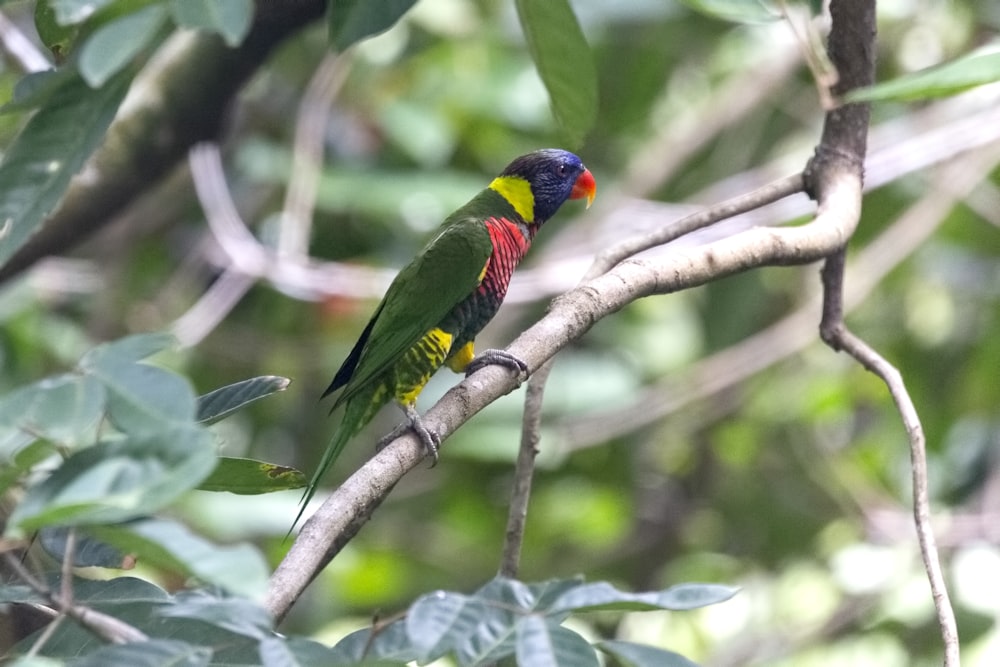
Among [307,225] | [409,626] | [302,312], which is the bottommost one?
[302,312]

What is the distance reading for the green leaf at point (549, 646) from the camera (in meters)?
0.92

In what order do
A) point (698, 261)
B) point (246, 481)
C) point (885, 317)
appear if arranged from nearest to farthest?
point (246, 481) → point (698, 261) → point (885, 317)

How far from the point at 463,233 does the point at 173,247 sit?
8.02 feet

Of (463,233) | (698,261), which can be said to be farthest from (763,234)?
(463,233)

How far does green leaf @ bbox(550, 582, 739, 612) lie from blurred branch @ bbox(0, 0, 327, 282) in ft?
5.56

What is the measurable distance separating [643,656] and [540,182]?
1.85 meters

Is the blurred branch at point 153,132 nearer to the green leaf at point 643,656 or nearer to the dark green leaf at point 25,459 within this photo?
the dark green leaf at point 25,459

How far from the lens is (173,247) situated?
4.55 meters

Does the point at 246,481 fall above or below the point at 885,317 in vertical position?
above

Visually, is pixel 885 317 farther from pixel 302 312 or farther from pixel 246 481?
pixel 246 481

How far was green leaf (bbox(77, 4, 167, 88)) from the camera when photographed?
907 mm

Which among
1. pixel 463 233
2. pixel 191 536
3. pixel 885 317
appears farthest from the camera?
pixel 885 317

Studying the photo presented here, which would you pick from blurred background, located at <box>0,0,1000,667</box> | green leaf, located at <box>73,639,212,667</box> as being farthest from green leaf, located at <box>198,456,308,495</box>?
blurred background, located at <box>0,0,1000,667</box>

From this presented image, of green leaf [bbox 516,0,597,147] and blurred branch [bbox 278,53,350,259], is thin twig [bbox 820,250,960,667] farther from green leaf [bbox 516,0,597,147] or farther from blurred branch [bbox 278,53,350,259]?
blurred branch [bbox 278,53,350,259]
